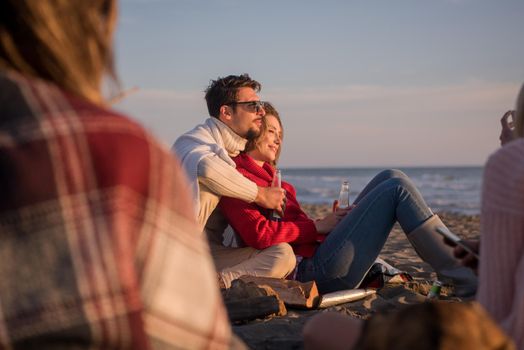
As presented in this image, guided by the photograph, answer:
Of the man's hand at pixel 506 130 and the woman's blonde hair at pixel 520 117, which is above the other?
the woman's blonde hair at pixel 520 117

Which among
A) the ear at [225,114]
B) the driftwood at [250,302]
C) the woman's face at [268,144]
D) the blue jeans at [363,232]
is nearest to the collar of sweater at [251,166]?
the woman's face at [268,144]

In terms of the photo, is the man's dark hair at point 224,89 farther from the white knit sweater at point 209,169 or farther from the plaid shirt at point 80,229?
the plaid shirt at point 80,229

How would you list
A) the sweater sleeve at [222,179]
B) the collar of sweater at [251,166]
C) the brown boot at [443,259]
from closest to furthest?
1. the brown boot at [443,259]
2. the sweater sleeve at [222,179]
3. the collar of sweater at [251,166]

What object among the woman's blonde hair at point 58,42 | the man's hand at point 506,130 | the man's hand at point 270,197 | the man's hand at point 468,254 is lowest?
the man's hand at point 270,197

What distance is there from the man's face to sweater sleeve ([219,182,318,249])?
73 centimetres

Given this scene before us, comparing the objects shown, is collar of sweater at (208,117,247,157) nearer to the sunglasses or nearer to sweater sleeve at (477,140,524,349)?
the sunglasses

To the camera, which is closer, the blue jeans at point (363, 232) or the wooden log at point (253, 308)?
the wooden log at point (253, 308)

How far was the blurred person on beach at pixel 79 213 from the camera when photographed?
1.20m

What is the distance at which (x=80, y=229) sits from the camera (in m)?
1.22

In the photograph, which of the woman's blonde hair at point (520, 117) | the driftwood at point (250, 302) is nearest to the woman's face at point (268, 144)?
the driftwood at point (250, 302)

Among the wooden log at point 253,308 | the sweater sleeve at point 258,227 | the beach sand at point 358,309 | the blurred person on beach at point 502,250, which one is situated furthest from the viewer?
the sweater sleeve at point 258,227

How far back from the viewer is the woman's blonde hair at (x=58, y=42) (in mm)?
1338

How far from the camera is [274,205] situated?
515cm

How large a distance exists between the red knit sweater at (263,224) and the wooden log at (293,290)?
36 cm
